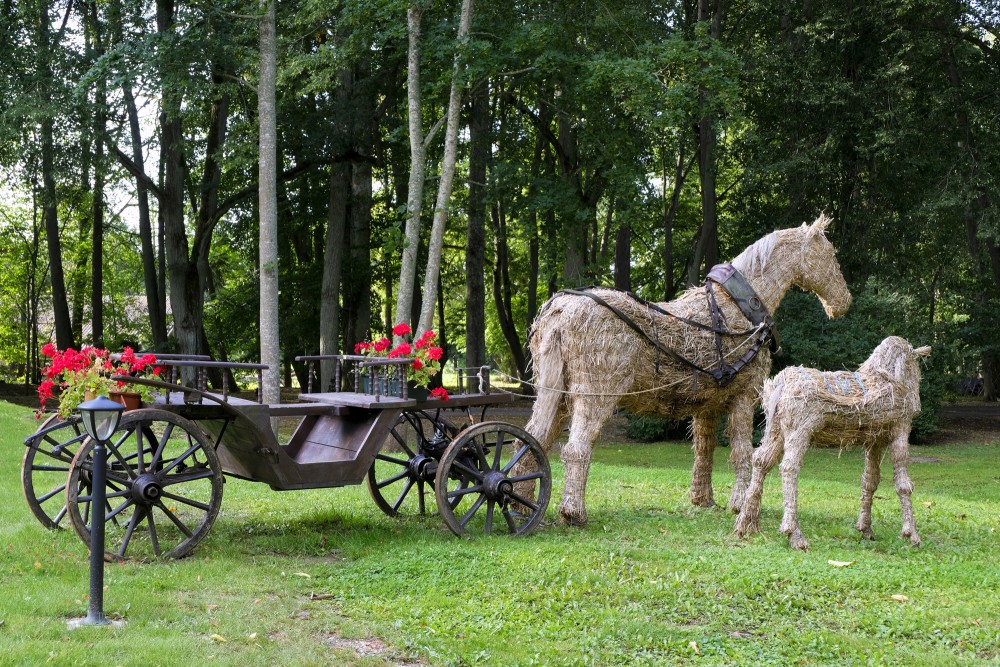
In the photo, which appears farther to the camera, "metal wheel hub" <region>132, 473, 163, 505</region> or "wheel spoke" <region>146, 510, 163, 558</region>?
"wheel spoke" <region>146, 510, 163, 558</region>

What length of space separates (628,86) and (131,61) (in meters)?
8.48

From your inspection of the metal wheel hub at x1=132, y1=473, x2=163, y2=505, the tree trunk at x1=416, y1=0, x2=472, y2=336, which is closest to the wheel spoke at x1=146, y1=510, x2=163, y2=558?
the metal wheel hub at x1=132, y1=473, x2=163, y2=505

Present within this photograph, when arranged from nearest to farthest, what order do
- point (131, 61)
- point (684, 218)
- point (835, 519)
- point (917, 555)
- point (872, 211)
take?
point (917, 555), point (835, 519), point (131, 61), point (872, 211), point (684, 218)

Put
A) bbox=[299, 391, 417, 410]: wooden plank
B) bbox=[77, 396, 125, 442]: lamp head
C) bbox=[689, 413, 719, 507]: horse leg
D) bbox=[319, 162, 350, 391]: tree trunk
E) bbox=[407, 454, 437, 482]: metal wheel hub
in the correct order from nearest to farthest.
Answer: bbox=[77, 396, 125, 442]: lamp head < bbox=[299, 391, 417, 410]: wooden plank < bbox=[407, 454, 437, 482]: metal wheel hub < bbox=[689, 413, 719, 507]: horse leg < bbox=[319, 162, 350, 391]: tree trunk

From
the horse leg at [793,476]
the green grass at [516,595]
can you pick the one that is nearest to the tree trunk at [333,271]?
the green grass at [516,595]

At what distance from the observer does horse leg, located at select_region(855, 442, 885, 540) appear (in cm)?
842

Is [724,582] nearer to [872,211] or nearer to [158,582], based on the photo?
[158,582]

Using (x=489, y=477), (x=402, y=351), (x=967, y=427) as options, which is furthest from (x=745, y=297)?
(x=967, y=427)

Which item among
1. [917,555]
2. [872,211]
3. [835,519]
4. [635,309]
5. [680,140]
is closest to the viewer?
[917,555]

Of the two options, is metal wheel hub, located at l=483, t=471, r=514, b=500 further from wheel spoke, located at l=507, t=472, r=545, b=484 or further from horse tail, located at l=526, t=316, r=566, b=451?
horse tail, located at l=526, t=316, r=566, b=451

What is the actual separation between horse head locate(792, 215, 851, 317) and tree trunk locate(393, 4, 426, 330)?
22.3ft

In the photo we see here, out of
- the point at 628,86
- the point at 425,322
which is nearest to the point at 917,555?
the point at 425,322

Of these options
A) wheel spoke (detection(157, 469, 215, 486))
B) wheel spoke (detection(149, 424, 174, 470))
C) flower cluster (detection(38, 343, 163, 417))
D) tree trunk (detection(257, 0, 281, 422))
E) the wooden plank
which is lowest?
wheel spoke (detection(157, 469, 215, 486))

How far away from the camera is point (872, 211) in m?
20.2
